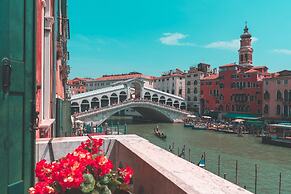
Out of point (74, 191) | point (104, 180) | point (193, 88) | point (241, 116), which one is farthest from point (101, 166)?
point (193, 88)

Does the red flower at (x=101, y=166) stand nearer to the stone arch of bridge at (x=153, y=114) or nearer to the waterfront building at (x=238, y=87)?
the stone arch of bridge at (x=153, y=114)

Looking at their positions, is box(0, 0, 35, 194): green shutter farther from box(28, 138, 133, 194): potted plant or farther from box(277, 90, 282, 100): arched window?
box(277, 90, 282, 100): arched window

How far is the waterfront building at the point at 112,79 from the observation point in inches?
2299

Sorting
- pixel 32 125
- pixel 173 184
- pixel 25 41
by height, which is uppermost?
pixel 25 41

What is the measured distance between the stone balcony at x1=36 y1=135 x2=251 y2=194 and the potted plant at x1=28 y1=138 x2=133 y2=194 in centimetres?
29

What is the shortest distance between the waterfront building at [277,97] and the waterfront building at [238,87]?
146cm

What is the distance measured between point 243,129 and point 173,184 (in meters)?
30.7

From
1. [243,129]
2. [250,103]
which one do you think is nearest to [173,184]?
[243,129]

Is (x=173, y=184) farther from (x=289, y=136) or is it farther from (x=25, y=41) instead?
(x=289, y=136)

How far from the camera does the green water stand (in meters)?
12.9

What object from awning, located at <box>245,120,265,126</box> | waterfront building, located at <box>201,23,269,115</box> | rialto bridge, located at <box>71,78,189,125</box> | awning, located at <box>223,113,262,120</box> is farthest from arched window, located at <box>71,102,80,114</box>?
awning, located at <box>245,120,265,126</box>

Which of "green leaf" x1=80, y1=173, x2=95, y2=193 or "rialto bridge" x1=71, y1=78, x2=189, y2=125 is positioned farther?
"rialto bridge" x1=71, y1=78, x2=189, y2=125

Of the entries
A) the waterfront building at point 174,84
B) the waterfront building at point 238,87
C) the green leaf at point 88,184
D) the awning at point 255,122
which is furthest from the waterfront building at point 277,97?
the green leaf at point 88,184

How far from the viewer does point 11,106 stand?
1616 mm
